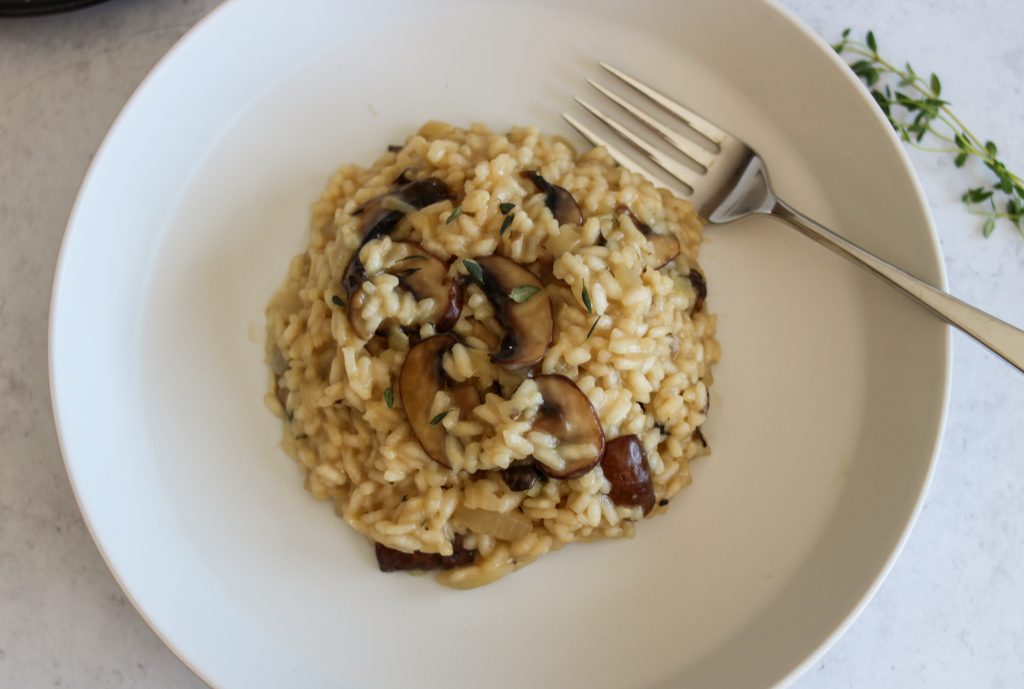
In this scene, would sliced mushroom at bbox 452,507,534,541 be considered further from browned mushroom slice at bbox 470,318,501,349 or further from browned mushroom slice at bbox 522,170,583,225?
browned mushroom slice at bbox 522,170,583,225

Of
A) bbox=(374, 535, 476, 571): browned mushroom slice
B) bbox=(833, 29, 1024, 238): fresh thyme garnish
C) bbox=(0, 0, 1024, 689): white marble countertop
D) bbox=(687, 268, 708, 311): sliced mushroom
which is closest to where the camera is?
bbox=(374, 535, 476, 571): browned mushroom slice

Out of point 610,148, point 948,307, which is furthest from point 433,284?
point 948,307

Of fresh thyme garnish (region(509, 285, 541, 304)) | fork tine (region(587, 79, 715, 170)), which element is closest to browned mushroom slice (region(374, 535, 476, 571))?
fresh thyme garnish (region(509, 285, 541, 304))

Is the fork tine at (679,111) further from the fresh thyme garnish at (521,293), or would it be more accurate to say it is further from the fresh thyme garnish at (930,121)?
the fresh thyme garnish at (521,293)

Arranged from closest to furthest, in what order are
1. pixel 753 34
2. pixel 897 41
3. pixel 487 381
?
pixel 487 381 → pixel 753 34 → pixel 897 41

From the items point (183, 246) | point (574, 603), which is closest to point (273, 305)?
point (183, 246)

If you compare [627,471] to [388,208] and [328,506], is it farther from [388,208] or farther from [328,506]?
[388,208]

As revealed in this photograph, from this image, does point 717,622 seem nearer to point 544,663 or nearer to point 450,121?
point 544,663
